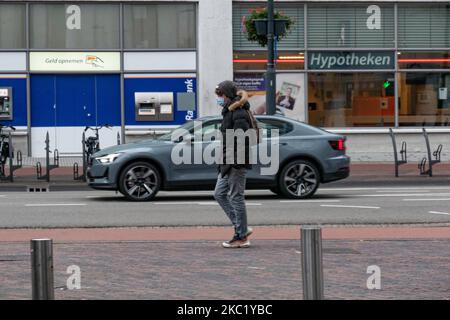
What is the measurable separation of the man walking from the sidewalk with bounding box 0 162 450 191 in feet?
31.8

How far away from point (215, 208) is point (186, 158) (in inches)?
51.0

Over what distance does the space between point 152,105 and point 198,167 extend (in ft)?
31.9

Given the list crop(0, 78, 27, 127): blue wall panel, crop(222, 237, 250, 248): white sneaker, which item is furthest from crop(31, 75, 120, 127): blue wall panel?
crop(222, 237, 250, 248): white sneaker

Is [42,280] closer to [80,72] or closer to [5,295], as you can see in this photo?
[5,295]

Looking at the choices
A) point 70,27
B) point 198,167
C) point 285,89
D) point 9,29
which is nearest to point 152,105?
point 70,27

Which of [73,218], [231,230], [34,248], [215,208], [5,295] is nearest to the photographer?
[34,248]

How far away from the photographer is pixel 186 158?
15.8 metres

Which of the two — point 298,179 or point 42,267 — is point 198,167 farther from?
point 42,267

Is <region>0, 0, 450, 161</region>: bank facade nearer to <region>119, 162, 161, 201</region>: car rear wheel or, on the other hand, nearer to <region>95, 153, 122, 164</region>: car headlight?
<region>95, 153, 122, 164</region>: car headlight

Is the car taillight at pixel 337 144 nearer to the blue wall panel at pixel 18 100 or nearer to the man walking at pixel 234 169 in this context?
the man walking at pixel 234 169

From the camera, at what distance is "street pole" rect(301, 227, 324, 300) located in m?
5.52

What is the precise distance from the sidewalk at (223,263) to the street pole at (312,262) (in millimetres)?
1604

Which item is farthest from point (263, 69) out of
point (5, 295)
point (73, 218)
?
point (5, 295)

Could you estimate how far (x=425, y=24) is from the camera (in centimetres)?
2608
